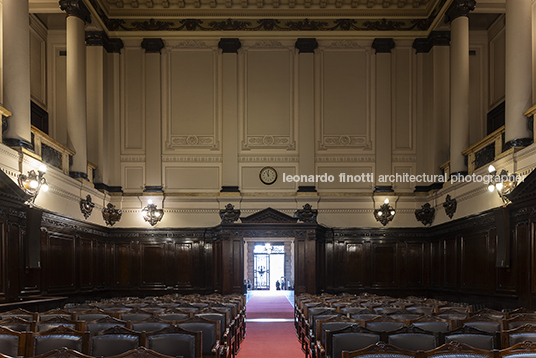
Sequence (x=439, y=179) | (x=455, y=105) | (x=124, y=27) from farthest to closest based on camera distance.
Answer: (x=124, y=27) → (x=439, y=179) → (x=455, y=105)

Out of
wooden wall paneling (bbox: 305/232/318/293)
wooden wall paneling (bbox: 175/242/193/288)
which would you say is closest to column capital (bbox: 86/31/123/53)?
wooden wall paneling (bbox: 175/242/193/288)

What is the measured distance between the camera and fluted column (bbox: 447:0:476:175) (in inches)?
601

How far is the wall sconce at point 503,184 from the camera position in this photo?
33.8 ft

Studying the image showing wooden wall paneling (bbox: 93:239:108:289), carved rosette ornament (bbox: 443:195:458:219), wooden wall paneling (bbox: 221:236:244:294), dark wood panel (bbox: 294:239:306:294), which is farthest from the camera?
wooden wall paneling (bbox: 221:236:244:294)

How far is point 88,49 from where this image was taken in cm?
1736

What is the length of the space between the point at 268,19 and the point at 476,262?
36.1 feet

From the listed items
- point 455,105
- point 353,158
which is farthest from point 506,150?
point 353,158

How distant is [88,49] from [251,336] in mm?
11562

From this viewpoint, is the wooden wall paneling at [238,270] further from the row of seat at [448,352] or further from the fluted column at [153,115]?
the row of seat at [448,352]

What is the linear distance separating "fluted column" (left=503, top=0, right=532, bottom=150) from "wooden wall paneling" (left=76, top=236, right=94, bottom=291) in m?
11.5

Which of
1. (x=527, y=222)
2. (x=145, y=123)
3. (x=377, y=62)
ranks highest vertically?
(x=377, y=62)

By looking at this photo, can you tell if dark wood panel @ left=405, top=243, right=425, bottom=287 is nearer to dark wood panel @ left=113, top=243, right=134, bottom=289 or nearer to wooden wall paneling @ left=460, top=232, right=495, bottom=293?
wooden wall paneling @ left=460, top=232, right=495, bottom=293

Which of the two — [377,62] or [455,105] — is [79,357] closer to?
[455,105]

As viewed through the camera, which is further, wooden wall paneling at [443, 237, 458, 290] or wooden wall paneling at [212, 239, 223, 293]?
wooden wall paneling at [212, 239, 223, 293]
